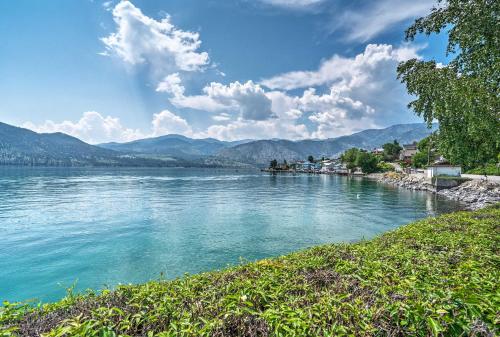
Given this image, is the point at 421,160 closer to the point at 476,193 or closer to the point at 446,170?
the point at 446,170

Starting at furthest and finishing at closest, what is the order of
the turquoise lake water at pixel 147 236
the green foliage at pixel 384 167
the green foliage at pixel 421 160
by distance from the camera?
1. the green foliage at pixel 384 167
2. the green foliage at pixel 421 160
3. the turquoise lake water at pixel 147 236

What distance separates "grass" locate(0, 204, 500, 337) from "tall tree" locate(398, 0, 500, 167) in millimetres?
9399

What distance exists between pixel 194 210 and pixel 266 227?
14.3 meters

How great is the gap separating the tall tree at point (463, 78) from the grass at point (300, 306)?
9399 mm

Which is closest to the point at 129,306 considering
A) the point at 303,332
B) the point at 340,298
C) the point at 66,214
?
the point at 303,332

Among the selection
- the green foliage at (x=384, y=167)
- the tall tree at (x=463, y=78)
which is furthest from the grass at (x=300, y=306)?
the green foliage at (x=384, y=167)

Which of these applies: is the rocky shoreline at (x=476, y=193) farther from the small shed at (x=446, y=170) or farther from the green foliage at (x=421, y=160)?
the green foliage at (x=421, y=160)

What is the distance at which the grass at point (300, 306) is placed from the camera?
3.56m

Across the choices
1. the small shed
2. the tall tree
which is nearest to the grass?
the tall tree

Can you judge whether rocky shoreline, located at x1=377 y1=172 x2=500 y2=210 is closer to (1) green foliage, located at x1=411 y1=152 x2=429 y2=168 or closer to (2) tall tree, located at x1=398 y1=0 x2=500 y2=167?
(2) tall tree, located at x1=398 y1=0 x2=500 y2=167

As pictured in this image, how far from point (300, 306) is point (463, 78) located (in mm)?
14535

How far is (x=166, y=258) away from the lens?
19.3 m

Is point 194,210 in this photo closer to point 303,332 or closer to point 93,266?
point 93,266

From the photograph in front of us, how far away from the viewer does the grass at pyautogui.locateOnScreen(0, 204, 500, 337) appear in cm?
356
